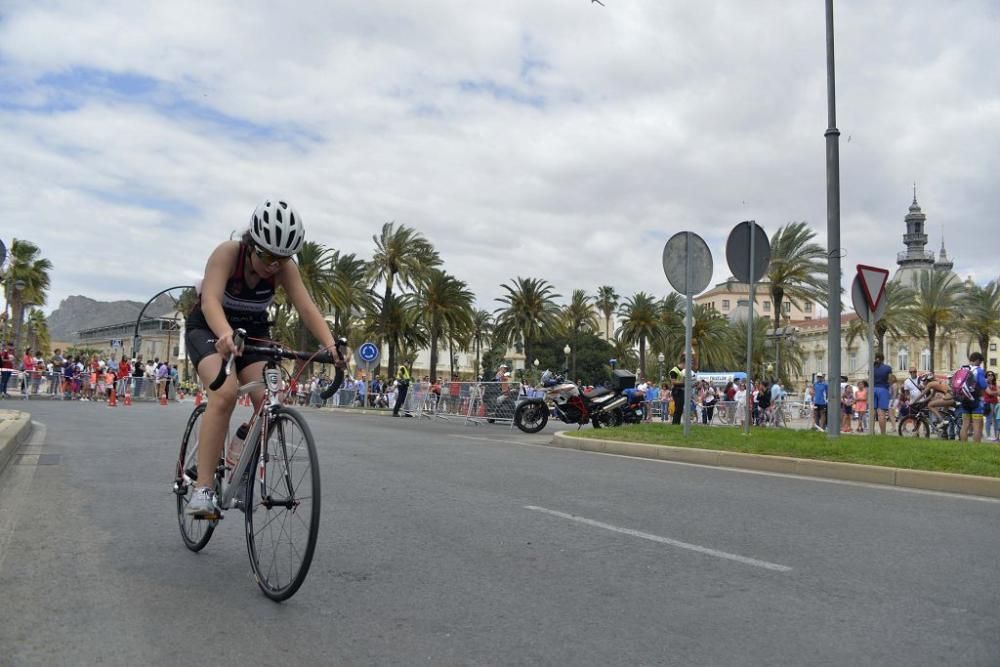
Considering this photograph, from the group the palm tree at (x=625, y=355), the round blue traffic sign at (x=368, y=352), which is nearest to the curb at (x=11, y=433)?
the round blue traffic sign at (x=368, y=352)

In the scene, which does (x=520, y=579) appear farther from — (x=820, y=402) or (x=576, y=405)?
(x=820, y=402)

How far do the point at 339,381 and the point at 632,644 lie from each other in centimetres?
190

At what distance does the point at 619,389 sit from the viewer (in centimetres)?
1855

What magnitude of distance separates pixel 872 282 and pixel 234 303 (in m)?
11.0

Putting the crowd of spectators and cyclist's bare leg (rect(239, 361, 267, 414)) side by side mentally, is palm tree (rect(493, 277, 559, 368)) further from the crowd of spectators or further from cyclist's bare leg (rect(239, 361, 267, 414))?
cyclist's bare leg (rect(239, 361, 267, 414))

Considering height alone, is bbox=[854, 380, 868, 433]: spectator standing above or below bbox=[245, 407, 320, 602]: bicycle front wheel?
above

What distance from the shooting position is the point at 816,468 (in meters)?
9.77

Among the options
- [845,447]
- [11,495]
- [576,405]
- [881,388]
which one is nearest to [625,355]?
[881,388]

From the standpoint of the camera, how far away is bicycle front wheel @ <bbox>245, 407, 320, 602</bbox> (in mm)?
3760

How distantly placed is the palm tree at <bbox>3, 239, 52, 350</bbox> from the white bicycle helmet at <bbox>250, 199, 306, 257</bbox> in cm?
5662

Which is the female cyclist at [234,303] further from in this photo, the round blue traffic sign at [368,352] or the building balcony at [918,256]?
the building balcony at [918,256]

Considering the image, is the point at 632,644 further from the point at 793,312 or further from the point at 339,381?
the point at 793,312

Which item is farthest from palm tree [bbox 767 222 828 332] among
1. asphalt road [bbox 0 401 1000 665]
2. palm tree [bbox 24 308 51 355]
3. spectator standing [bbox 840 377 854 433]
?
palm tree [bbox 24 308 51 355]

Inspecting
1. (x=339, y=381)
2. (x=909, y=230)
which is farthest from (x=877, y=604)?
(x=909, y=230)
